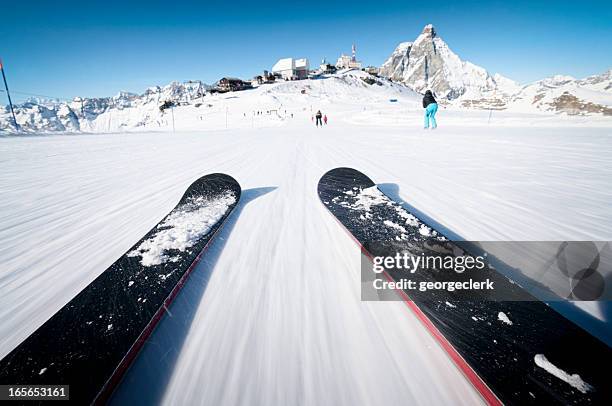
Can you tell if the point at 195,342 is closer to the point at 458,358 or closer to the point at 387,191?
the point at 458,358

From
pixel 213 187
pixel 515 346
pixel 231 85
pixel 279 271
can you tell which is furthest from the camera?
pixel 231 85

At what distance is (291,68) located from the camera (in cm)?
8800

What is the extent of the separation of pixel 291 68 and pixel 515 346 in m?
100

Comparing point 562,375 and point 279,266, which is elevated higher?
point 562,375

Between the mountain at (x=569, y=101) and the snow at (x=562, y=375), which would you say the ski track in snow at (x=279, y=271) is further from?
the mountain at (x=569, y=101)

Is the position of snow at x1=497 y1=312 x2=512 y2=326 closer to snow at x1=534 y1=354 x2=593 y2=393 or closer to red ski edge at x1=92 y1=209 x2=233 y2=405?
snow at x1=534 y1=354 x2=593 y2=393

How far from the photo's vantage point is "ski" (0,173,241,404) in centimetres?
112

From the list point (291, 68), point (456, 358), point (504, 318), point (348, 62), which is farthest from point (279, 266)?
point (348, 62)

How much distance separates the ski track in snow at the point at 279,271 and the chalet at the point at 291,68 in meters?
92.0

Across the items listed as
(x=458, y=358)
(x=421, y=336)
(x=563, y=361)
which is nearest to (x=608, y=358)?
(x=563, y=361)

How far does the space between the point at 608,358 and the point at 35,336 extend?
2792 millimetres

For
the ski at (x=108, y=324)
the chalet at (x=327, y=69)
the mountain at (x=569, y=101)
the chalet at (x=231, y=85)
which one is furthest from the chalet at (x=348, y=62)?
the ski at (x=108, y=324)

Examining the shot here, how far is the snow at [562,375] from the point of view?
98cm

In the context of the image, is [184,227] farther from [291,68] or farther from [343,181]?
[291,68]
